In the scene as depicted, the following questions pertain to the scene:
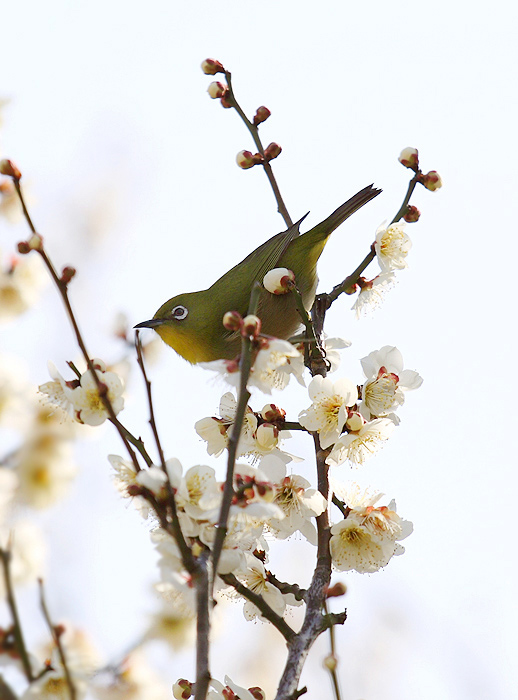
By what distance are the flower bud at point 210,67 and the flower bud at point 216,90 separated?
0.07 metres

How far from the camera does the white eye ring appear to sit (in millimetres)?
5609

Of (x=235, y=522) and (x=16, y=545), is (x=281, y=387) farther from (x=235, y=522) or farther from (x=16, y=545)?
(x=16, y=545)

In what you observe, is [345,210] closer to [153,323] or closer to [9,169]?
[153,323]

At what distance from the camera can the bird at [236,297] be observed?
17.4 feet

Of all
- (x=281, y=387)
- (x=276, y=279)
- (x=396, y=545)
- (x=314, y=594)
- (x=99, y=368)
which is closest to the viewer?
(x=314, y=594)

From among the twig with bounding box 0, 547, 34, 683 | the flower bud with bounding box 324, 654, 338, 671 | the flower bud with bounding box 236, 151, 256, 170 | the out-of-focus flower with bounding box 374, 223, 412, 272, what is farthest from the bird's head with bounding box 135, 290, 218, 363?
the twig with bounding box 0, 547, 34, 683

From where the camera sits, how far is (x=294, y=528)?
8.93 ft

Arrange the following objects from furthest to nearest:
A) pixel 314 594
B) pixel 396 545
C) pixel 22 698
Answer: pixel 396 545 < pixel 314 594 < pixel 22 698

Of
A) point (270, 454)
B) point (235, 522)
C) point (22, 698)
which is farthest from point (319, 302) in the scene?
point (22, 698)

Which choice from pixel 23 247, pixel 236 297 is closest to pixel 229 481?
pixel 23 247

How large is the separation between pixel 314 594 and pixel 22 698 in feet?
3.06

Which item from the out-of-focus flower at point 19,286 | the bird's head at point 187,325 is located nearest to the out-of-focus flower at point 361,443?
the out-of-focus flower at point 19,286

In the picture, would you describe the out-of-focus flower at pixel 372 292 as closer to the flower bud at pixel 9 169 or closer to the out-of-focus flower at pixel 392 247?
the out-of-focus flower at pixel 392 247

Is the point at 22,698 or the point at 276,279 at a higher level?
the point at 276,279
